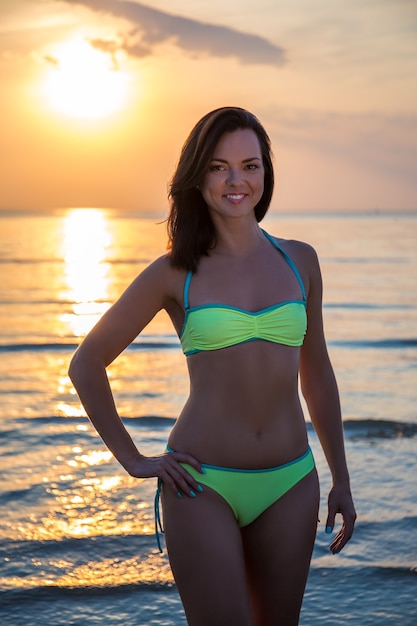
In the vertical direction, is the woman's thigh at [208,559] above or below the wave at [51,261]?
below

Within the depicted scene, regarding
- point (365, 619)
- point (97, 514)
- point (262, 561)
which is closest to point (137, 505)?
point (97, 514)

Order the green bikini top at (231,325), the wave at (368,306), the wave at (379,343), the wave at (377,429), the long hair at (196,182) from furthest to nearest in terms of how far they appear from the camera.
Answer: the wave at (368,306) < the wave at (379,343) < the wave at (377,429) < the long hair at (196,182) < the green bikini top at (231,325)

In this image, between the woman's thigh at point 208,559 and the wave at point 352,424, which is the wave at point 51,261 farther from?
the woman's thigh at point 208,559

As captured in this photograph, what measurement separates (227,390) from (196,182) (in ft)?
2.56

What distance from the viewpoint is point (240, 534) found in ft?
10.5

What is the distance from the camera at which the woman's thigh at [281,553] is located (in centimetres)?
320

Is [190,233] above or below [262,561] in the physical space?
above

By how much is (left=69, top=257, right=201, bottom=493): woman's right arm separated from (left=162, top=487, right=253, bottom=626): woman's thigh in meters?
0.20

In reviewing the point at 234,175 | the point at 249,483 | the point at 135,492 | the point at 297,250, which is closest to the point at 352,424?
the point at 135,492

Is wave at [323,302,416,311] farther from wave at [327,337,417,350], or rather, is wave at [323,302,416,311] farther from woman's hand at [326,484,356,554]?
woman's hand at [326,484,356,554]

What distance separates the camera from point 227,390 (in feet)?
10.3

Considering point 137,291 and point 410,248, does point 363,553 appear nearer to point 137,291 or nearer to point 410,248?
point 137,291

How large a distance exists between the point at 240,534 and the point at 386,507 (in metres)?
4.11

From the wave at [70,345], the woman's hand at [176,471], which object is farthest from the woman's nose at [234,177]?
the wave at [70,345]
